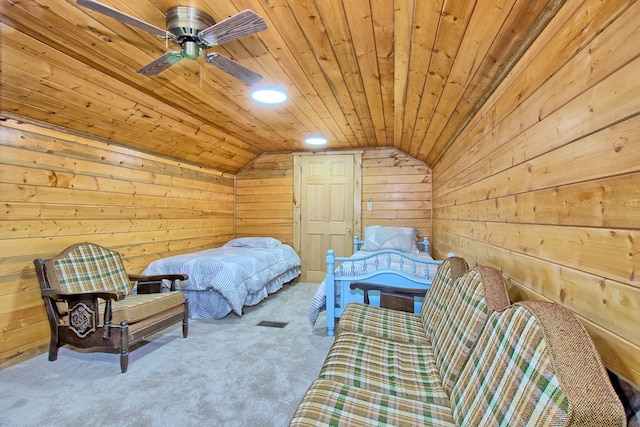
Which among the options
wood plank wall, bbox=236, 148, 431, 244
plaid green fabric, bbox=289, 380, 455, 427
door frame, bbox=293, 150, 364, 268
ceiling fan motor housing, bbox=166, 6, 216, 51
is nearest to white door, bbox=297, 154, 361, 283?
door frame, bbox=293, 150, 364, 268

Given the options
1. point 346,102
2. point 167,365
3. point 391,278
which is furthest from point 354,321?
point 346,102

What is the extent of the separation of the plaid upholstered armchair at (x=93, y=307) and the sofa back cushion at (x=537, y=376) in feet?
7.46

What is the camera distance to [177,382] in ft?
7.22

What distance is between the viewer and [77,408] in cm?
190

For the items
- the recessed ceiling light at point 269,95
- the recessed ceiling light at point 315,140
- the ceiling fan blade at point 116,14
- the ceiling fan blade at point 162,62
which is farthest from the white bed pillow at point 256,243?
the ceiling fan blade at point 116,14

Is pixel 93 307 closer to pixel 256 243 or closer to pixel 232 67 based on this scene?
pixel 232 67

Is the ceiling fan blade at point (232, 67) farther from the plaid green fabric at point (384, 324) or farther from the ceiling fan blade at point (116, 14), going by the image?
the plaid green fabric at point (384, 324)

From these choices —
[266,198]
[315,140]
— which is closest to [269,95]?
[315,140]

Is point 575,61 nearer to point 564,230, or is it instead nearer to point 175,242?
point 564,230

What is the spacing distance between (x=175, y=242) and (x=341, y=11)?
3540 millimetres

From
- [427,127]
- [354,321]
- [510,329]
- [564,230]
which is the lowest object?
[354,321]

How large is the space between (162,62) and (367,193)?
3650 millimetres

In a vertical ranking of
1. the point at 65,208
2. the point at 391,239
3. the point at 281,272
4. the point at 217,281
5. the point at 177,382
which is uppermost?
the point at 65,208

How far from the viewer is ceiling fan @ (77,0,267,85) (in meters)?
1.42
